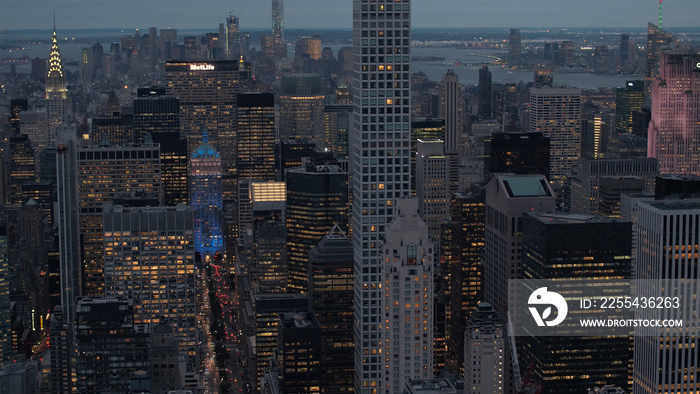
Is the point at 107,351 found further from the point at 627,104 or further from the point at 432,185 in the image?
the point at 627,104

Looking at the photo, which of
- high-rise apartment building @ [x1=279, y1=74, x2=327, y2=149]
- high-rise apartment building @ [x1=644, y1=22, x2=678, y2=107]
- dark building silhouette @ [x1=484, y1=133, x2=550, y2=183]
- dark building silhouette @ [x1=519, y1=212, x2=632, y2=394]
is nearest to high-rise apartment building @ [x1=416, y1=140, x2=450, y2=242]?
dark building silhouette @ [x1=484, y1=133, x2=550, y2=183]

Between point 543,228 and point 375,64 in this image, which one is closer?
point 375,64

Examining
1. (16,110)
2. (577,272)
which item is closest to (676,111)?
(577,272)

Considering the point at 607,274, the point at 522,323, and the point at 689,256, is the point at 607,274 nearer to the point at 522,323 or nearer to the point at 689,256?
the point at 522,323

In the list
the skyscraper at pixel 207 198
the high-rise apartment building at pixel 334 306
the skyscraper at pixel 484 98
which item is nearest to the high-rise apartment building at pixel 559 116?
the skyscraper at pixel 484 98

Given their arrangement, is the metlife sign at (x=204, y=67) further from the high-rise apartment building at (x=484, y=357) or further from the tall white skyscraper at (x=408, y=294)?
the tall white skyscraper at (x=408, y=294)

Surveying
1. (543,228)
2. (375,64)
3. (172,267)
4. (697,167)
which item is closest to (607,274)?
(543,228)

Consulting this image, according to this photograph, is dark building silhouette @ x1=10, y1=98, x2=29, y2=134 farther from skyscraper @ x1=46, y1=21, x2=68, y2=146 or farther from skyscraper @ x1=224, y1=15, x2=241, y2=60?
skyscraper @ x1=224, y1=15, x2=241, y2=60
